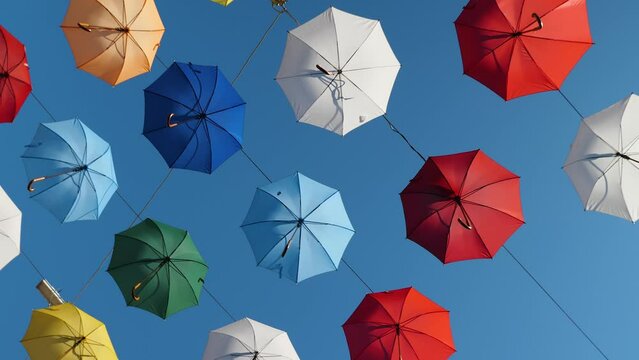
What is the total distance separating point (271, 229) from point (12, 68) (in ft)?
18.4

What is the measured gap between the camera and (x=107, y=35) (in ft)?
43.1

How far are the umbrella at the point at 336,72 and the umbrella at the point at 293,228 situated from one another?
1.34m

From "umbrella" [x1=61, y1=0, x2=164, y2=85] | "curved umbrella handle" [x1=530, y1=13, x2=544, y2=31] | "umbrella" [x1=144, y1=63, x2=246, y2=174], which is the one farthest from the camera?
"umbrella" [x1=61, y1=0, x2=164, y2=85]

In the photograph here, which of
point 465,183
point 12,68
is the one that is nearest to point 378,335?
point 465,183

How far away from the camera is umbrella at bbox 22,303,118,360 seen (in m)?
12.7

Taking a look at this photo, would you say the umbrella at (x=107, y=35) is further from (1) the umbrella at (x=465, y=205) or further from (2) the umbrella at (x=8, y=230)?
(1) the umbrella at (x=465, y=205)

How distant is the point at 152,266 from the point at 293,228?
8.80 ft

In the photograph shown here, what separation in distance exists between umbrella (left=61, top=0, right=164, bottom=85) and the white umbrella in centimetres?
818

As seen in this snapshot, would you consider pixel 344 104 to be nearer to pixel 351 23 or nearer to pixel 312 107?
pixel 312 107

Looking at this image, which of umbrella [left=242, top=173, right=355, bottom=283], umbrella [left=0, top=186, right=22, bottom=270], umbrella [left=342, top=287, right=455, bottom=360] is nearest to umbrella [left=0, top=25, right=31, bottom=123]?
umbrella [left=0, top=186, right=22, bottom=270]

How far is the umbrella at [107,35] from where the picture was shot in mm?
13078

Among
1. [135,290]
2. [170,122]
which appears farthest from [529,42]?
[135,290]

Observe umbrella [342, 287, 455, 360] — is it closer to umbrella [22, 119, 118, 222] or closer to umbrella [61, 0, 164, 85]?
umbrella [22, 119, 118, 222]

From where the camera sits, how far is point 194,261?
1320cm
